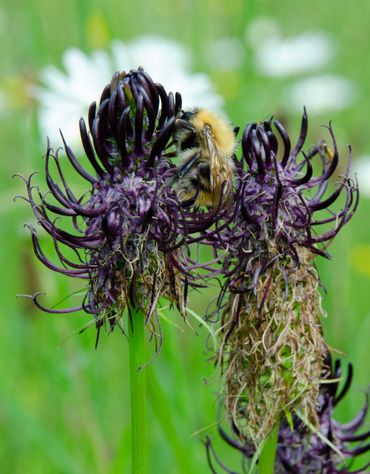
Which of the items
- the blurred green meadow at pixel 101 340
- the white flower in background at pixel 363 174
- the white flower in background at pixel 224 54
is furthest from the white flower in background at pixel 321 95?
the white flower in background at pixel 363 174

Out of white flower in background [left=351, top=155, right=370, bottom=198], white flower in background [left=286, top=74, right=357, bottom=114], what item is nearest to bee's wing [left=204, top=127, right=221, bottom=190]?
white flower in background [left=351, top=155, right=370, bottom=198]

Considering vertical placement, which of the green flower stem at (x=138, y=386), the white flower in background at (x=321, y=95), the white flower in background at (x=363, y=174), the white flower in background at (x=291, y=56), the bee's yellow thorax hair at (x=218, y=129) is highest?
the white flower in background at (x=291, y=56)

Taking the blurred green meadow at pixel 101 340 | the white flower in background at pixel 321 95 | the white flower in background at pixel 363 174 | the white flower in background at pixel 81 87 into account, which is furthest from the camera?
the white flower in background at pixel 321 95

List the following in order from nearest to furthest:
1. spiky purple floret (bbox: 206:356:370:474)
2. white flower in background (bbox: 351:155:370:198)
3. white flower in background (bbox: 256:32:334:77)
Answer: spiky purple floret (bbox: 206:356:370:474), white flower in background (bbox: 351:155:370:198), white flower in background (bbox: 256:32:334:77)

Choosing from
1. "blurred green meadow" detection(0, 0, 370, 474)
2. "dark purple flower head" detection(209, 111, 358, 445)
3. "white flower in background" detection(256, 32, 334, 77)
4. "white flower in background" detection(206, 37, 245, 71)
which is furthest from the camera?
"white flower in background" detection(206, 37, 245, 71)

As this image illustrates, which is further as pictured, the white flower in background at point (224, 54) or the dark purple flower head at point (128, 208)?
the white flower in background at point (224, 54)

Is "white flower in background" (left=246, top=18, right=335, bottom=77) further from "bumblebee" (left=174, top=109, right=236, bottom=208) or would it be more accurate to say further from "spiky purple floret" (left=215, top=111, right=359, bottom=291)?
"spiky purple floret" (left=215, top=111, right=359, bottom=291)

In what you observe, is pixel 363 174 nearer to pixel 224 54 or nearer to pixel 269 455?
pixel 224 54

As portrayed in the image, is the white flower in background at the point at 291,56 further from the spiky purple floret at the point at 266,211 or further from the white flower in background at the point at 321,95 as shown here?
the spiky purple floret at the point at 266,211

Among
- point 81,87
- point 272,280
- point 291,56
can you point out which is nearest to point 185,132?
point 272,280
